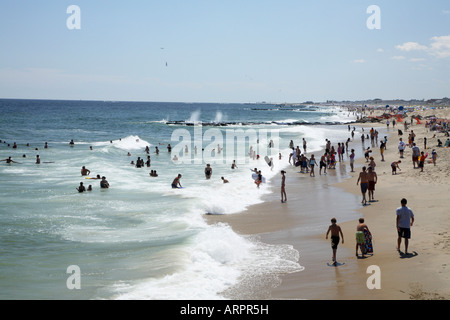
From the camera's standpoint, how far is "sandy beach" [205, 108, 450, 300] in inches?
320

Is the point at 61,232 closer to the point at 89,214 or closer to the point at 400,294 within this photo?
the point at 89,214

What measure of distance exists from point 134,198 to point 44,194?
4623mm

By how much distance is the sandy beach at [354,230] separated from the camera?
8.12 metres

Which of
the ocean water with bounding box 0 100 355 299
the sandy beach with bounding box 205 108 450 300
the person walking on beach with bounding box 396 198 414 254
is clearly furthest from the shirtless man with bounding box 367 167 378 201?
the person walking on beach with bounding box 396 198 414 254

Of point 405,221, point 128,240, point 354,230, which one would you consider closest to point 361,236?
point 405,221

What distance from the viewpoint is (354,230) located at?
1255 centimetres

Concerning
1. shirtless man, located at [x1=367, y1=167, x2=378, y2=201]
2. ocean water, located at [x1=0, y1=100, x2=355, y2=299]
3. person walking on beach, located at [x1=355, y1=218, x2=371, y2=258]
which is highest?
shirtless man, located at [x1=367, y1=167, x2=378, y2=201]

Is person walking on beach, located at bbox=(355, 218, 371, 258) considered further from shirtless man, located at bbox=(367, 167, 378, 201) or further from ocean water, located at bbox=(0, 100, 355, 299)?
shirtless man, located at bbox=(367, 167, 378, 201)
